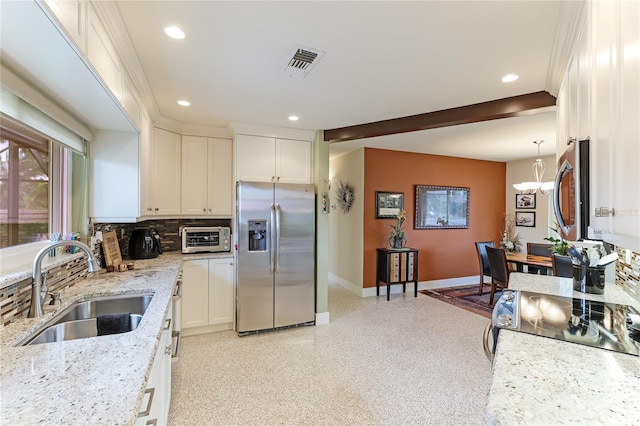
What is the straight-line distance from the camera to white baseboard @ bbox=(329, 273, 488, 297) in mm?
5066

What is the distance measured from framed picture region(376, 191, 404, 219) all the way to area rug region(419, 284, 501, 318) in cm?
149

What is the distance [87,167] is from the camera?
7.84 ft

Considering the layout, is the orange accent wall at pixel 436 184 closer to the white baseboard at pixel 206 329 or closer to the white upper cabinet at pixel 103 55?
the white baseboard at pixel 206 329

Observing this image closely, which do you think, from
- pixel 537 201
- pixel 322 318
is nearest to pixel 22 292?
pixel 322 318

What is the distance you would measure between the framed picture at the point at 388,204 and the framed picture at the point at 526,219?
2.54 metres

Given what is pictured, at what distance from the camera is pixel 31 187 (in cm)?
190

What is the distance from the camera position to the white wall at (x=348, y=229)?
511cm

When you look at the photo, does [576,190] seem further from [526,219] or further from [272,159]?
[526,219]

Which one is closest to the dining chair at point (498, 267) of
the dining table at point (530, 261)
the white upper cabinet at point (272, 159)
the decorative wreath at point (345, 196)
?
the dining table at point (530, 261)

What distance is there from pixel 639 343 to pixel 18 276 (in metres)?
2.56

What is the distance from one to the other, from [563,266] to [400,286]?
8.12 feet

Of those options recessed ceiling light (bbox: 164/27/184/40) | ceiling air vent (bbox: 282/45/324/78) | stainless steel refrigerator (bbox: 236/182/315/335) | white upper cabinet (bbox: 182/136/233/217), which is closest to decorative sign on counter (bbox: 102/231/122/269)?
white upper cabinet (bbox: 182/136/233/217)

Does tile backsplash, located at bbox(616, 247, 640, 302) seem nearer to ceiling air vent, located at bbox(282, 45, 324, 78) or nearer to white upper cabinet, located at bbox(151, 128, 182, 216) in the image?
ceiling air vent, located at bbox(282, 45, 324, 78)

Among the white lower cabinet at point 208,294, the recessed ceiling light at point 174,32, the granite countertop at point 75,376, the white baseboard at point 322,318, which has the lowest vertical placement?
the white baseboard at point 322,318
